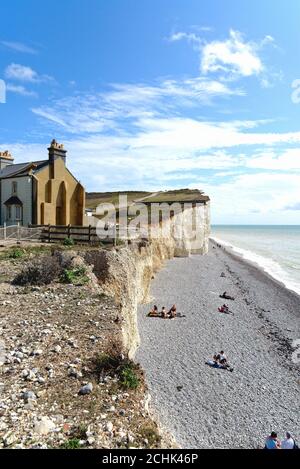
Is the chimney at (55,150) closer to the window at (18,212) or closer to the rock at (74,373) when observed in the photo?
the window at (18,212)

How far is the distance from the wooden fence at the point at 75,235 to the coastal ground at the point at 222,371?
623 cm

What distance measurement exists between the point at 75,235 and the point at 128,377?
63.5 ft

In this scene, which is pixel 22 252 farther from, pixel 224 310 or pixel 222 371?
pixel 224 310

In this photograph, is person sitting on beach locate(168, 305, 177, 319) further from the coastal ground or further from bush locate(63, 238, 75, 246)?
bush locate(63, 238, 75, 246)

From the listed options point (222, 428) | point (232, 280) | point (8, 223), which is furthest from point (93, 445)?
point (232, 280)

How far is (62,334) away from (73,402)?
3108 mm

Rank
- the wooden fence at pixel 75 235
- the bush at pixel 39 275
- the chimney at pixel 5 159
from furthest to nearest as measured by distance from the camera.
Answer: the chimney at pixel 5 159 → the wooden fence at pixel 75 235 → the bush at pixel 39 275

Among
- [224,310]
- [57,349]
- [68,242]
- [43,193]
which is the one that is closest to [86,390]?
[57,349]

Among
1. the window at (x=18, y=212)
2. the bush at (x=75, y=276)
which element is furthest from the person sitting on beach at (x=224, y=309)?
the window at (x=18, y=212)

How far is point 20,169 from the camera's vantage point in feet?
112

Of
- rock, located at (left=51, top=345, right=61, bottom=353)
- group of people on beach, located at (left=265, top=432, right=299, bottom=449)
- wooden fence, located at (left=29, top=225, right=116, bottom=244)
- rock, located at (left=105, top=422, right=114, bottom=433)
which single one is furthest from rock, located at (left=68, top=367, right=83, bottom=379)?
wooden fence, located at (left=29, top=225, right=116, bottom=244)

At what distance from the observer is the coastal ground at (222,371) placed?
11797mm

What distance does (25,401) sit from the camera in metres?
6.63

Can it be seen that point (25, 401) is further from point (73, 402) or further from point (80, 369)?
point (80, 369)
